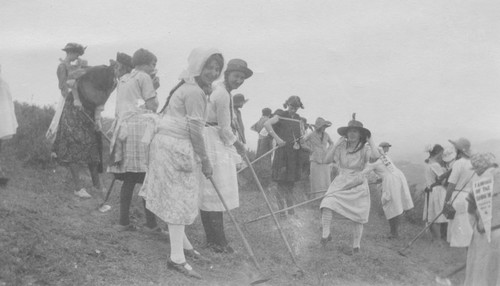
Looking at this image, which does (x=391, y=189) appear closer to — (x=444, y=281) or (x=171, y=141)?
(x=444, y=281)

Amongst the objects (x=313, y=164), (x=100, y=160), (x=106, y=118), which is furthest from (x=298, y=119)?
(x=106, y=118)

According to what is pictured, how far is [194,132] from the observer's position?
14.3ft

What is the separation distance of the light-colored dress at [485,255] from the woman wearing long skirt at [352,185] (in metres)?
1.76

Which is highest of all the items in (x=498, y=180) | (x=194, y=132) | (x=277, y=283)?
(x=194, y=132)

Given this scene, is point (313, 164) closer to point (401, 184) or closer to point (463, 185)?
point (401, 184)

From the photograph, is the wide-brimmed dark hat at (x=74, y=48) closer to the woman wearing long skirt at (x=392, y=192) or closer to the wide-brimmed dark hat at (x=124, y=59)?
the wide-brimmed dark hat at (x=124, y=59)

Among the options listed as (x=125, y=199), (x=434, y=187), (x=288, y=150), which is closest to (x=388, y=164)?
(x=434, y=187)

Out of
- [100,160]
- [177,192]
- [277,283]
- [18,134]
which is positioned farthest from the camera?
[18,134]

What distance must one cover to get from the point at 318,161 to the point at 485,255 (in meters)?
3.93

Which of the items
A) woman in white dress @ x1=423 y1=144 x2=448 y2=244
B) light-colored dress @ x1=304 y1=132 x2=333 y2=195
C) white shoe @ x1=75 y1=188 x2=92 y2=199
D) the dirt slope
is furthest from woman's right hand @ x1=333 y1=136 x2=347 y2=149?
white shoe @ x1=75 y1=188 x2=92 y2=199

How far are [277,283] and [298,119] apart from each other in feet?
12.9

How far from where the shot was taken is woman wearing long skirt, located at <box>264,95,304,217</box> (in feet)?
26.9

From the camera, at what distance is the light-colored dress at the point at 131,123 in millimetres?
5262

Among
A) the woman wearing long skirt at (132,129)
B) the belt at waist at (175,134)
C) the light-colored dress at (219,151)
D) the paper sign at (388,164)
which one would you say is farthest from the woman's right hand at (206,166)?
the paper sign at (388,164)
